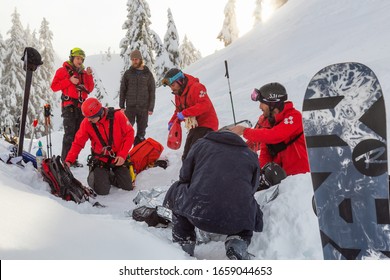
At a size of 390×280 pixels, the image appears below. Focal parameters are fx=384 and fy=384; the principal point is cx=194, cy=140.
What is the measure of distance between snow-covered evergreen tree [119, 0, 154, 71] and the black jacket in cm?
1897

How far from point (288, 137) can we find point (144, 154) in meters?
→ 3.21

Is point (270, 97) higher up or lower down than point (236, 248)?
higher up

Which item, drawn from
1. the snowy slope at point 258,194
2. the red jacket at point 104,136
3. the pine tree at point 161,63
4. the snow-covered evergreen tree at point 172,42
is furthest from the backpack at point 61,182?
the snow-covered evergreen tree at point 172,42

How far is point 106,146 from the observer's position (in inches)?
227

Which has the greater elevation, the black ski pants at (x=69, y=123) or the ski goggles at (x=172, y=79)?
the ski goggles at (x=172, y=79)

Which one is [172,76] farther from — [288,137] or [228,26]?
[228,26]

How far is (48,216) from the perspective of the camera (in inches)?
101

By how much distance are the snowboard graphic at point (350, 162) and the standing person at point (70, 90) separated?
4799mm

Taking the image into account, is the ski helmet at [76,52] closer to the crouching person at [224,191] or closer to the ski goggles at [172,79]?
the ski goggles at [172,79]

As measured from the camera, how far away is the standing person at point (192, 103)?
588 centimetres

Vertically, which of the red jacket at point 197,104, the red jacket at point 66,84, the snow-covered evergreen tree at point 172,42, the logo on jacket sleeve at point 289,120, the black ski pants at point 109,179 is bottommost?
the black ski pants at point 109,179

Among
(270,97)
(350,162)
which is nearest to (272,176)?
(270,97)

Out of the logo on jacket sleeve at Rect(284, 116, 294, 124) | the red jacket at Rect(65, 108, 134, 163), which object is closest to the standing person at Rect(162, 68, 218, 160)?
the red jacket at Rect(65, 108, 134, 163)
